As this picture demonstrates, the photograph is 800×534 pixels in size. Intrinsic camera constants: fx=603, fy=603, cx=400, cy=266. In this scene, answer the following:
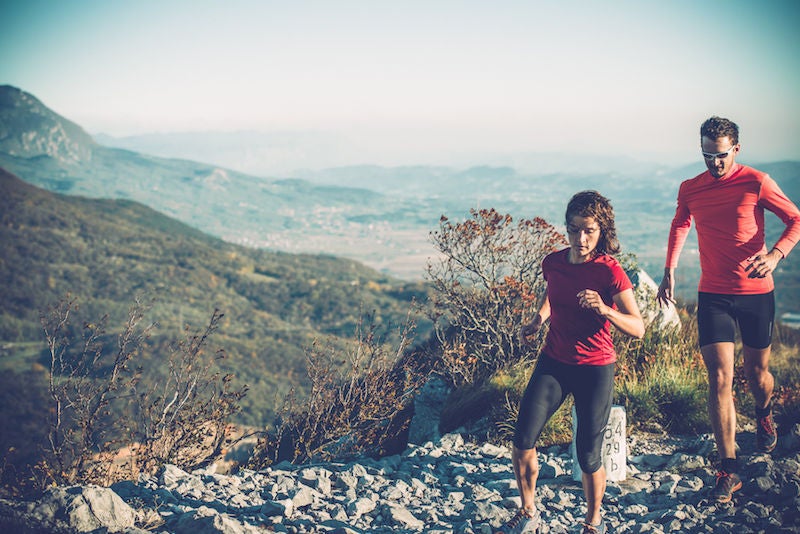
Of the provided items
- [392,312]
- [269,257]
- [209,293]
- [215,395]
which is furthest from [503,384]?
[269,257]

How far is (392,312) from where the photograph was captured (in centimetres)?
4928

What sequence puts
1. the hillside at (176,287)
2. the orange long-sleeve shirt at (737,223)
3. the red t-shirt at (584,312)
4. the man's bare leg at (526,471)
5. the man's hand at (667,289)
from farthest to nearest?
1. the hillside at (176,287)
2. the man's hand at (667,289)
3. the orange long-sleeve shirt at (737,223)
4. the man's bare leg at (526,471)
5. the red t-shirt at (584,312)

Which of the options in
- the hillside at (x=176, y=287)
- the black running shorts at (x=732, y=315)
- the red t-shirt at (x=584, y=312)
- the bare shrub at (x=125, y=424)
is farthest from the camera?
the hillside at (x=176, y=287)

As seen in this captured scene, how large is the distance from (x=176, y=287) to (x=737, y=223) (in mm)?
62219

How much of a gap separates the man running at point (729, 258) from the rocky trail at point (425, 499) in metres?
0.28

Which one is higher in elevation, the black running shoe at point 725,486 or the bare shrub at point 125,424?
the black running shoe at point 725,486

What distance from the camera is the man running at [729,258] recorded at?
3344mm

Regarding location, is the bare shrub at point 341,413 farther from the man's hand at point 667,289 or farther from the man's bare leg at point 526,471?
the man's hand at point 667,289

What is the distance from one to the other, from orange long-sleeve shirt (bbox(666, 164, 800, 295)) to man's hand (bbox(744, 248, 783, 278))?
4 cm

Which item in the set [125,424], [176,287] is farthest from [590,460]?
[176,287]

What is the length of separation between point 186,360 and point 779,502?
4.41 meters

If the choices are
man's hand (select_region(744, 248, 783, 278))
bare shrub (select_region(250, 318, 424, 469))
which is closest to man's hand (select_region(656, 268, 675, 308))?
man's hand (select_region(744, 248, 783, 278))

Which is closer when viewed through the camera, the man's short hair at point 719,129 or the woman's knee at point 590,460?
the woman's knee at point 590,460

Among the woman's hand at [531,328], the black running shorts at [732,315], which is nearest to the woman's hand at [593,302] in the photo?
the woman's hand at [531,328]
